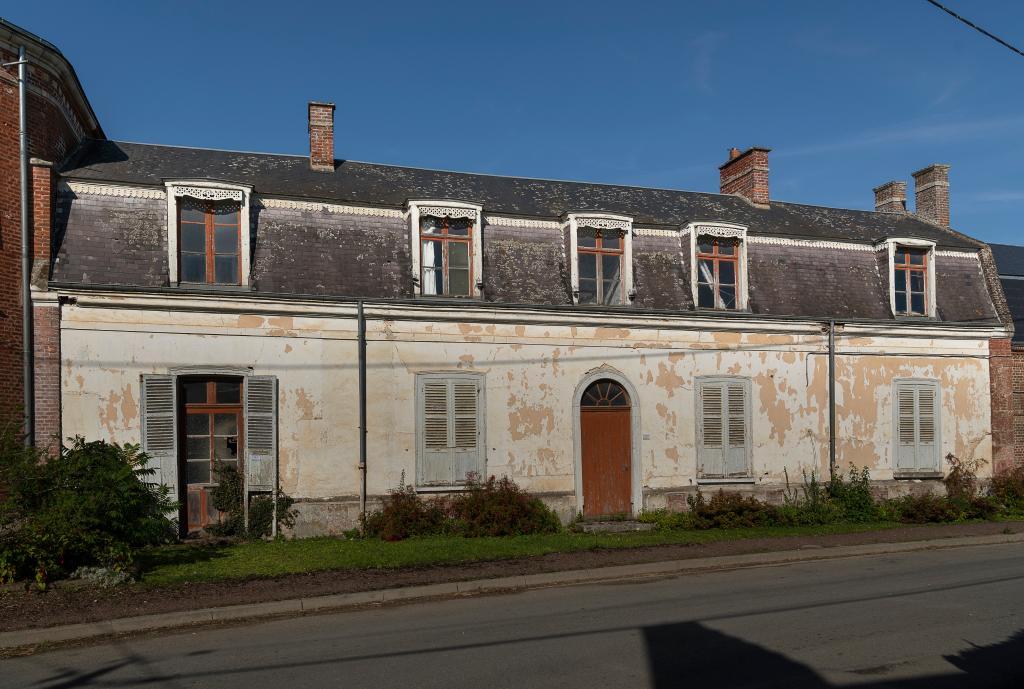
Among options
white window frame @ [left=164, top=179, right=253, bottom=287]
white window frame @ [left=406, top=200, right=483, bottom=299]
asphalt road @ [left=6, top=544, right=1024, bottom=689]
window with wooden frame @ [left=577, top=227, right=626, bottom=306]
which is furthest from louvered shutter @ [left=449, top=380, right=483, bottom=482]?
asphalt road @ [left=6, top=544, right=1024, bottom=689]

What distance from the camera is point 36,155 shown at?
567 inches

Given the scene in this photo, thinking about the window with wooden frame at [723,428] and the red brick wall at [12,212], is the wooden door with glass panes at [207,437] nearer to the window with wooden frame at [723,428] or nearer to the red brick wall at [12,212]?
the red brick wall at [12,212]

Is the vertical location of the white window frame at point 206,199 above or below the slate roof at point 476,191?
below

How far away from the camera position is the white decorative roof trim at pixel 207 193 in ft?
48.4

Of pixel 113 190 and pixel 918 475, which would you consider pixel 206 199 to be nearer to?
pixel 113 190

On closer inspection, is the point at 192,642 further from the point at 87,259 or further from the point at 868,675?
the point at 87,259

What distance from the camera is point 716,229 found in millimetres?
18172

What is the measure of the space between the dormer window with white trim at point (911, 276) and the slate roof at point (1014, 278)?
3813 millimetres

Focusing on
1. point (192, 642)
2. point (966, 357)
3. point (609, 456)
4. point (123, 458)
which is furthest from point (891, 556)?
point (123, 458)

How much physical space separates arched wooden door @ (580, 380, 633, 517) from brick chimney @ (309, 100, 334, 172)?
781 centimetres

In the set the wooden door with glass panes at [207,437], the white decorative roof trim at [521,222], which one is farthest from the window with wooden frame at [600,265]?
the wooden door with glass panes at [207,437]

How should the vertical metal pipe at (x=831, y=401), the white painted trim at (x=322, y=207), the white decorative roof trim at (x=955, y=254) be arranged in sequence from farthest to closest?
1. the white decorative roof trim at (x=955, y=254)
2. the vertical metal pipe at (x=831, y=401)
3. the white painted trim at (x=322, y=207)

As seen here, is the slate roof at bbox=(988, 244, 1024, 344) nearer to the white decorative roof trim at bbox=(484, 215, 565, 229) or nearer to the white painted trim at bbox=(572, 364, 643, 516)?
the white painted trim at bbox=(572, 364, 643, 516)

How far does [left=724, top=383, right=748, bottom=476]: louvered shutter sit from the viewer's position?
18.2 m
